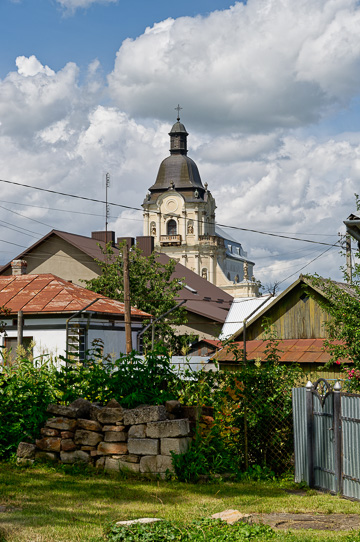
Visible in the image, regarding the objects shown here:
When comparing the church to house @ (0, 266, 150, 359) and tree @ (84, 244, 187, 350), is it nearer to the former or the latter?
tree @ (84, 244, 187, 350)

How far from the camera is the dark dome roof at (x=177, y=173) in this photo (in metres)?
115

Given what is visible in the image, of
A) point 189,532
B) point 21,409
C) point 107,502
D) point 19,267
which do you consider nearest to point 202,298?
point 19,267

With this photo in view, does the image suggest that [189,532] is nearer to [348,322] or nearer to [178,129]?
[348,322]

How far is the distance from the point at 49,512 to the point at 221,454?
3453mm

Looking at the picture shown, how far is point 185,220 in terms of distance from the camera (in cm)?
10919

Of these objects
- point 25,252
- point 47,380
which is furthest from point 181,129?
point 47,380

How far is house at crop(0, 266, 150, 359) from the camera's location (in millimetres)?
27438

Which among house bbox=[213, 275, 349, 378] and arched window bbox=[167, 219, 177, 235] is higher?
arched window bbox=[167, 219, 177, 235]

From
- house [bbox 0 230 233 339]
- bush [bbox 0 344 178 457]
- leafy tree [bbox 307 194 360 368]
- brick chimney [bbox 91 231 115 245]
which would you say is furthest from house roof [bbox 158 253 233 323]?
bush [bbox 0 344 178 457]

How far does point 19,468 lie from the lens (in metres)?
10.8

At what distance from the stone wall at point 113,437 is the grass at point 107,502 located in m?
0.27

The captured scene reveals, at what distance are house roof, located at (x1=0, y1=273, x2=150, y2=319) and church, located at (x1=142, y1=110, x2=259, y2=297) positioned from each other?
7236 cm

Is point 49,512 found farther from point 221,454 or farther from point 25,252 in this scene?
point 25,252

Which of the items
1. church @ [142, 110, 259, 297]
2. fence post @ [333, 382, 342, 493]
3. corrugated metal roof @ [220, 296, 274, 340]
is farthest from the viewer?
church @ [142, 110, 259, 297]
